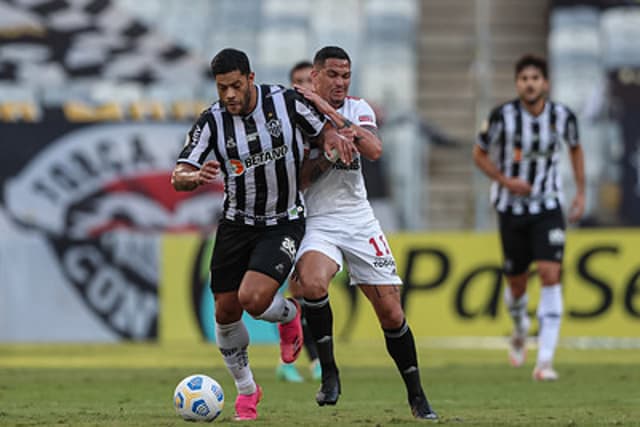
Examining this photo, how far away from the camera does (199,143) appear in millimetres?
6734

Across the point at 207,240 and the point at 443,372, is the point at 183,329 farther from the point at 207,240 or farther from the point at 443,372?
the point at 443,372

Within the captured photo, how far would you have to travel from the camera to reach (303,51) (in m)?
19.8

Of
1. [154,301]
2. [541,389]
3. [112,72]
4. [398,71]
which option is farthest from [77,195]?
[541,389]

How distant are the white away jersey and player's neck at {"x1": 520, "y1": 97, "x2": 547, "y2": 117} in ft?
12.0

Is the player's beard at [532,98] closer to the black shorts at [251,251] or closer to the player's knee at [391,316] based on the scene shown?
the black shorts at [251,251]

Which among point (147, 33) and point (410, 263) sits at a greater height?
point (147, 33)

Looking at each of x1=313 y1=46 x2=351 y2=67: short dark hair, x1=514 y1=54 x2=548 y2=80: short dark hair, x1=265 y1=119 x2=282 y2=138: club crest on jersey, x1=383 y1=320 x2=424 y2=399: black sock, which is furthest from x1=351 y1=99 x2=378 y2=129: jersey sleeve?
x1=514 y1=54 x2=548 y2=80: short dark hair

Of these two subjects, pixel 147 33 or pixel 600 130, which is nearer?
pixel 600 130

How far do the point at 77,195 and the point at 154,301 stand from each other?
12.1ft

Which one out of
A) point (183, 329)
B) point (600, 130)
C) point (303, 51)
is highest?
point (303, 51)

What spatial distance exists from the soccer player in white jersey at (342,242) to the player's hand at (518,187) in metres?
3.43

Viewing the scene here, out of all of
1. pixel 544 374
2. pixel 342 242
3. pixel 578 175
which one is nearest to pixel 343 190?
pixel 342 242

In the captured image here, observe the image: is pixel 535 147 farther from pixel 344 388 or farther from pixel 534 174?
pixel 344 388

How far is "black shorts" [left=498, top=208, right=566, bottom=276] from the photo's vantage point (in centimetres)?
1026
